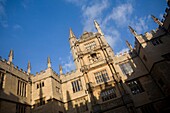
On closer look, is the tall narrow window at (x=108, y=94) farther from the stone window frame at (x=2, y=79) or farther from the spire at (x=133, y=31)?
the stone window frame at (x=2, y=79)

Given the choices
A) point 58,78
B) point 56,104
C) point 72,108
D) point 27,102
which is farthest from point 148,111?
point 27,102

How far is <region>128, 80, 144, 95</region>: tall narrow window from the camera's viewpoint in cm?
1984

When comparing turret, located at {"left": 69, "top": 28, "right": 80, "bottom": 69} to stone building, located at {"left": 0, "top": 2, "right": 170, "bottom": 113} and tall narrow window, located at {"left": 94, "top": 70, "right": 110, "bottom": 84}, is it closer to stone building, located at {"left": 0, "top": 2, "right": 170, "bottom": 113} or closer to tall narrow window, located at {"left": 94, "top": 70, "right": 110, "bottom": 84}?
stone building, located at {"left": 0, "top": 2, "right": 170, "bottom": 113}

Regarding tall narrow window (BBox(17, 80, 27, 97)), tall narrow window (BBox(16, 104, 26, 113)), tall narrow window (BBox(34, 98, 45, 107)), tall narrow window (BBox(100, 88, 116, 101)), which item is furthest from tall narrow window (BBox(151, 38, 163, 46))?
tall narrow window (BBox(16, 104, 26, 113))

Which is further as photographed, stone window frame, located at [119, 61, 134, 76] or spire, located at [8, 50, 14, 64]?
stone window frame, located at [119, 61, 134, 76]

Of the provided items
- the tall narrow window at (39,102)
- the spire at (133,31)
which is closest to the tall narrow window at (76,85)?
the tall narrow window at (39,102)

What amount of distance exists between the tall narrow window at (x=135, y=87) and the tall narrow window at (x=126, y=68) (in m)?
1.89

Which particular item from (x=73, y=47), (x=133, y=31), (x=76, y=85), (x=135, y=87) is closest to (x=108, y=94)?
(x=135, y=87)

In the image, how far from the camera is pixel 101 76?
74.7 ft

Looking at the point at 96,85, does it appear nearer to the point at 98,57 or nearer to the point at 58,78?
the point at 98,57

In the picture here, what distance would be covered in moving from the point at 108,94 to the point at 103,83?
202cm

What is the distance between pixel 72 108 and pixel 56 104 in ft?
11.2

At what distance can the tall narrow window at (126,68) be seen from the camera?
21.9 metres

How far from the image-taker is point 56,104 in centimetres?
1975
